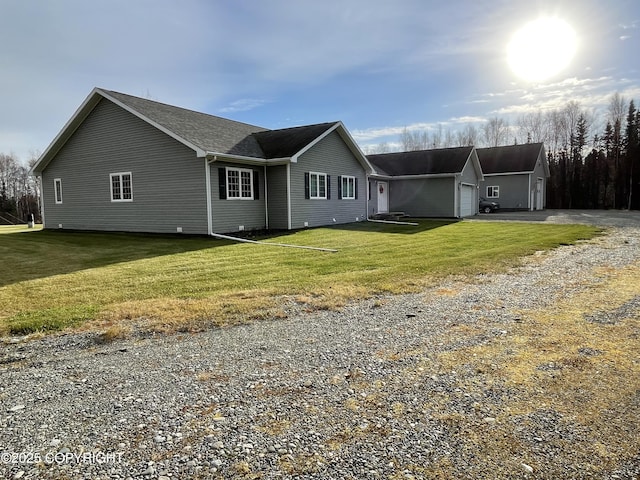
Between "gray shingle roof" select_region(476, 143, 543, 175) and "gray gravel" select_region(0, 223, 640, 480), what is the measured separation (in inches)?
1313

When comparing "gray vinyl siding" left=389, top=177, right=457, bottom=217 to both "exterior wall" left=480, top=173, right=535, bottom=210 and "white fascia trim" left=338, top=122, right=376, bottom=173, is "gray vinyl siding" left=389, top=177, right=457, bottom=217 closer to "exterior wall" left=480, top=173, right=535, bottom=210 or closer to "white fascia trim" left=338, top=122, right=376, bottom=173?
"white fascia trim" left=338, top=122, right=376, bottom=173

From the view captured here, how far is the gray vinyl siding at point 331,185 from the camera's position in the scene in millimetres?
16719

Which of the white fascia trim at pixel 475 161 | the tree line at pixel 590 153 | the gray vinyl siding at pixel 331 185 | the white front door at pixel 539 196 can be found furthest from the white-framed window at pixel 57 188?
the tree line at pixel 590 153

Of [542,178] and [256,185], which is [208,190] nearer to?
[256,185]

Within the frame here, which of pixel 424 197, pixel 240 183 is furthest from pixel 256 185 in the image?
pixel 424 197

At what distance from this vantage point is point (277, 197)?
16.4 meters

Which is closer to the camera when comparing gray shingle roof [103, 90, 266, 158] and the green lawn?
the green lawn

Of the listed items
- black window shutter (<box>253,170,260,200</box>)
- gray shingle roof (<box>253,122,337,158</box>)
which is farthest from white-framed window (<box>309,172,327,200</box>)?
black window shutter (<box>253,170,260,200</box>)

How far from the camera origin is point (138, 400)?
2943 mm

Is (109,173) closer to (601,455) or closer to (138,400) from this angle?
(138,400)

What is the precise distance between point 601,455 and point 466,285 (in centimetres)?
462

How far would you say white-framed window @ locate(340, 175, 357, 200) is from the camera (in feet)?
65.1

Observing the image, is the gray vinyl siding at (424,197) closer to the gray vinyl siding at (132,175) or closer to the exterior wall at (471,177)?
the exterior wall at (471,177)

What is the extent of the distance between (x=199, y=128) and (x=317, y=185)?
5.41 metres
